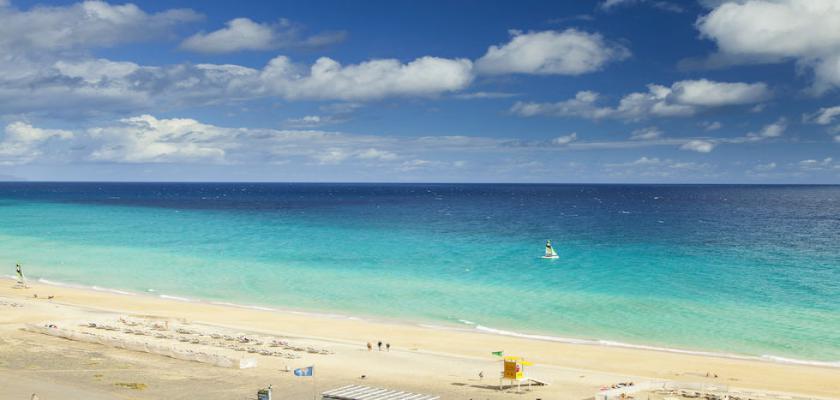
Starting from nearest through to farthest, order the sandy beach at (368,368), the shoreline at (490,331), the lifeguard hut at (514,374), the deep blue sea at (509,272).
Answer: the sandy beach at (368,368), the lifeguard hut at (514,374), the shoreline at (490,331), the deep blue sea at (509,272)

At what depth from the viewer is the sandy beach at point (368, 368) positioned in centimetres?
3034

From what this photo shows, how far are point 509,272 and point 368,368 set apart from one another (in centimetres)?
3419

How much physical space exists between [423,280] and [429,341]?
2083 centimetres

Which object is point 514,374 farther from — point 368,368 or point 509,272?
point 509,272

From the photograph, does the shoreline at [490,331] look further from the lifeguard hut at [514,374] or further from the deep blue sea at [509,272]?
the lifeguard hut at [514,374]

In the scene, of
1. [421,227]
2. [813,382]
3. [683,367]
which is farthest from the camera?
[421,227]

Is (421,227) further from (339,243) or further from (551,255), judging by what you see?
(551,255)

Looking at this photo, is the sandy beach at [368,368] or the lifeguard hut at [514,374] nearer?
the sandy beach at [368,368]

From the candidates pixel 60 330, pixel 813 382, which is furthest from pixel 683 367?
pixel 60 330

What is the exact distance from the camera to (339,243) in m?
92.2

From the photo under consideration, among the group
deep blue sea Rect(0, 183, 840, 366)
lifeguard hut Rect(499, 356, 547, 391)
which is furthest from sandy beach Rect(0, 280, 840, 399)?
deep blue sea Rect(0, 183, 840, 366)


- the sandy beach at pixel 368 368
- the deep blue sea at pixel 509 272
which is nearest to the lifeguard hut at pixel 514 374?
the sandy beach at pixel 368 368

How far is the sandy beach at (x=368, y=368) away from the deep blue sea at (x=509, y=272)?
12.6ft

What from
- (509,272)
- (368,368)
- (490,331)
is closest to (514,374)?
(368,368)
